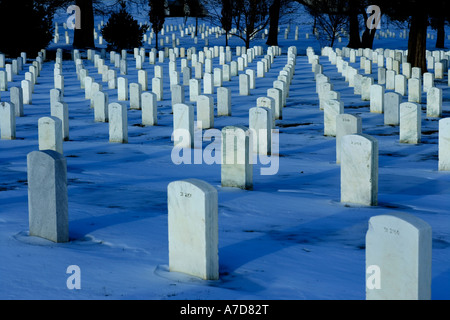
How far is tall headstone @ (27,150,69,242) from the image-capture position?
6.66 metres

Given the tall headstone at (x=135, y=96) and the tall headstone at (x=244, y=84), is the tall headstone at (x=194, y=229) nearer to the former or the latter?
the tall headstone at (x=135, y=96)

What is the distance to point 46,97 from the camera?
70.8 ft

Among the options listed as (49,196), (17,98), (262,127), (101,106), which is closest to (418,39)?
(101,106)

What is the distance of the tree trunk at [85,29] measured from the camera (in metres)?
34.9

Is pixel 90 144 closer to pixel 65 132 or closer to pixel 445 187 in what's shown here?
pixel 65 132

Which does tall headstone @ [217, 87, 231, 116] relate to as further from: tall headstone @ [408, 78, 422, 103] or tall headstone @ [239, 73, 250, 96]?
tall headstone @ [408, 78, 422, 103]

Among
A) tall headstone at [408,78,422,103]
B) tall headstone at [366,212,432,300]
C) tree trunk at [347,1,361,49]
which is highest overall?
tree trunk at [347,1,361,49]

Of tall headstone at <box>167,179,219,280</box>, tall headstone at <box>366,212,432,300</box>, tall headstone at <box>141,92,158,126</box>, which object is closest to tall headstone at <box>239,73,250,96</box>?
tall headstone at <box>141,92,158,126</box>

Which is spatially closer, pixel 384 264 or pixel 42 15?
pixel 384 264

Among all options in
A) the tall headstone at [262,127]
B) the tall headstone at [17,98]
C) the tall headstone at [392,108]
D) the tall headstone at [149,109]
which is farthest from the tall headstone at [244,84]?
the tall headstone at [262,127]

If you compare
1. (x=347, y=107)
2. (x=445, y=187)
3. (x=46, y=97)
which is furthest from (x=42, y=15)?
(x=445, y=187)

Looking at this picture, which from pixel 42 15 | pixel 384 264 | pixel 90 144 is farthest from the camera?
pixel 42 15

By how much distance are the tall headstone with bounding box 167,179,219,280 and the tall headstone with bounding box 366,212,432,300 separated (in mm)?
1359
